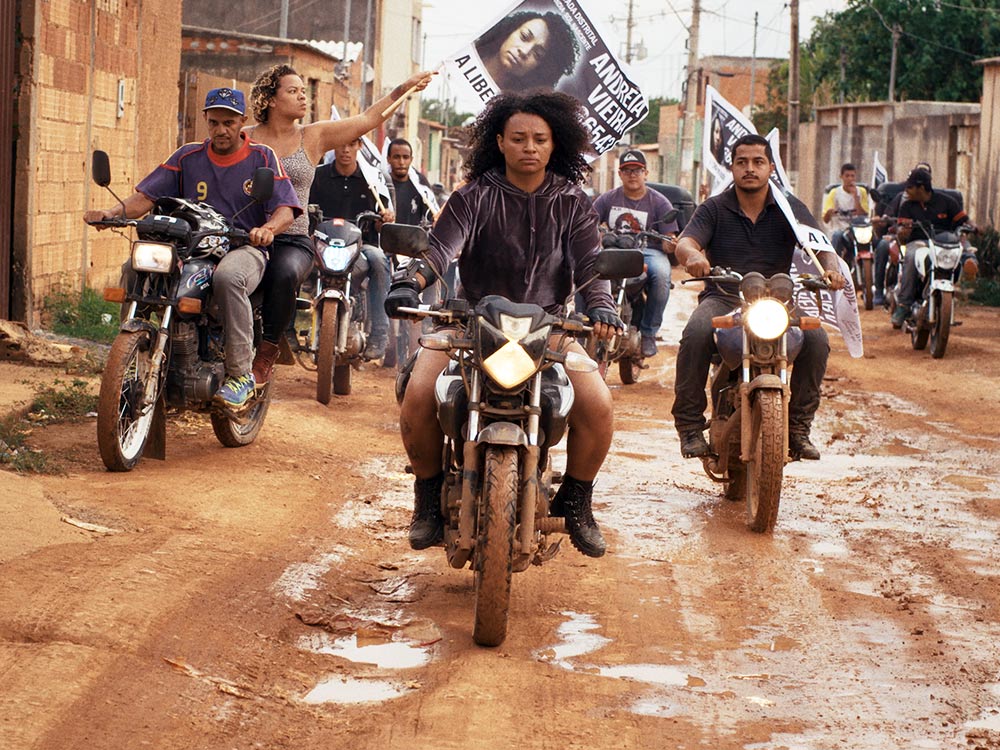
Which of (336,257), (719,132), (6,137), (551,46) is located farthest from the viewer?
(551,46)

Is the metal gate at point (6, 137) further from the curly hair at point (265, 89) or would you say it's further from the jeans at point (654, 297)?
the jeans at point (654, 297)

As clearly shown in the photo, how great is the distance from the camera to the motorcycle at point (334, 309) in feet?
35.9

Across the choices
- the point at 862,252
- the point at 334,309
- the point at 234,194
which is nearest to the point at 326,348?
the point at 334,309

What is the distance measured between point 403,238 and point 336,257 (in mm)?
5887

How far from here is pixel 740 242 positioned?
8.45 metres

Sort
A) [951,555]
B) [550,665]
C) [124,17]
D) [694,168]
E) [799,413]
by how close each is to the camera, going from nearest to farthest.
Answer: [550,665] < [951,555] < [799,413] < [124,17] < [694,168]

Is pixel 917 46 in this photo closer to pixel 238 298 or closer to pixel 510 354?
pixel 238 298

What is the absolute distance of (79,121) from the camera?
13125 mm

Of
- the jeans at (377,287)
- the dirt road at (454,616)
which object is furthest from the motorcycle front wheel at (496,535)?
the jeans at (377,287)

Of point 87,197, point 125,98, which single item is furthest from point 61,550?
point 125,98

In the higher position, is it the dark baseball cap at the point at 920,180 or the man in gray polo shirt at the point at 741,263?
the dark baseball cap at the point at 920,180

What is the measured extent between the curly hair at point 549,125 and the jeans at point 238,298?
2049 mm

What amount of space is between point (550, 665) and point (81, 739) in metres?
1.69

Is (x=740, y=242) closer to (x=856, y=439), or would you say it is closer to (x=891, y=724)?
(x=856, y=439)
